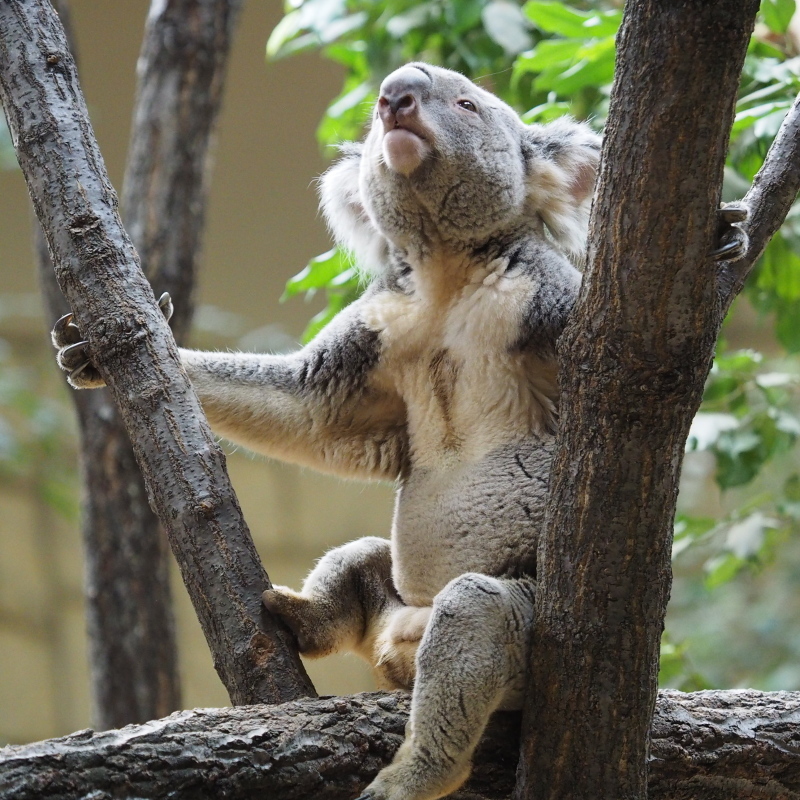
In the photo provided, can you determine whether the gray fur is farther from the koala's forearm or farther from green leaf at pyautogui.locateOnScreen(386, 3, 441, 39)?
green leaf at pyautogui.locateOnScreen(386, 3, 441, 39)

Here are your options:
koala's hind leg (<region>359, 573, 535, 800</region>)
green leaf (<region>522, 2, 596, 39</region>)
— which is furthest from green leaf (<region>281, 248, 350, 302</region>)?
koala's hind leg (<region>359, 573, 535, 800</region>)

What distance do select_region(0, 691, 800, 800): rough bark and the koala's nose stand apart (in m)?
1.34

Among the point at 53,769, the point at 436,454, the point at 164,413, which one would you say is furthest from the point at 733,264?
the point at 53,769

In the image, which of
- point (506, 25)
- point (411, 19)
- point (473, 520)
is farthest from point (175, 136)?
point (473, 520)

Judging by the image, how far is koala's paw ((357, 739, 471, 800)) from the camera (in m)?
1.81

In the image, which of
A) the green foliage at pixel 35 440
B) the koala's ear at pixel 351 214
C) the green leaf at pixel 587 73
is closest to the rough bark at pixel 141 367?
the koala's ear at pixel 351 214

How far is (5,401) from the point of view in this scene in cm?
725

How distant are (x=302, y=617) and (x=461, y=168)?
1150mm

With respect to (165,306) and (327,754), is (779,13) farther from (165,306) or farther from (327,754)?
(327,754)

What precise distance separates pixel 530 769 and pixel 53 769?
0.85 metres

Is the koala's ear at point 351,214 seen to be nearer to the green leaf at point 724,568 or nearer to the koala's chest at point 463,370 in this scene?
the koala's chest at point 463,370

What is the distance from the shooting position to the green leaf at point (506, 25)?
3.46 metres

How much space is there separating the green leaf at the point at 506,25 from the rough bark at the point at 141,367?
1661 millimetres

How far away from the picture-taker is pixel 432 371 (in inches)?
97.7
